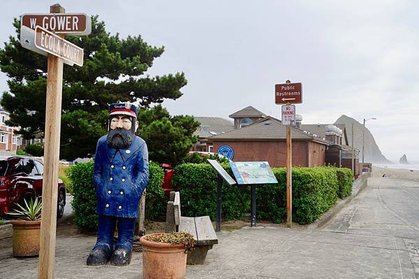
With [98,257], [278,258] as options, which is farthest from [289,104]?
[98,257]

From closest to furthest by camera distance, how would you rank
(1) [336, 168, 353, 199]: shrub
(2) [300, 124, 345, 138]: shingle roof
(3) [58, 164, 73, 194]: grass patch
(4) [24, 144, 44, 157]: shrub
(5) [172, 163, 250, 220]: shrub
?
(3) [58, 164, 73, 194]: grass patch, (5) [172, 163, 250, 220]: shrub, (4) [24, 144, 44, 157]: shrub, (1) [336, 168, 353, 199]: shrub, (2) [300, 124, 345, 138]: shingle roof

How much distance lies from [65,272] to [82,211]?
3.26 metres

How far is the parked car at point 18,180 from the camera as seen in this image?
371 inches

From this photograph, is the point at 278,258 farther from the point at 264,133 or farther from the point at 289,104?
the point at 264,133

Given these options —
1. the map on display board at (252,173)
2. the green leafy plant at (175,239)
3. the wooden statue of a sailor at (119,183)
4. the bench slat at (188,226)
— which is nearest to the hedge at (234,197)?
the map on display board at (252,173)

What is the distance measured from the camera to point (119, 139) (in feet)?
21.0

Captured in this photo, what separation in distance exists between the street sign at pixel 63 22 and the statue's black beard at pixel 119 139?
2351mm

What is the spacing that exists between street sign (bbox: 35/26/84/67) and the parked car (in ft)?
17.7

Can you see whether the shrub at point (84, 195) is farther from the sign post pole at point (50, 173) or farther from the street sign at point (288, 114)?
the sign post pole at point (50, 173)

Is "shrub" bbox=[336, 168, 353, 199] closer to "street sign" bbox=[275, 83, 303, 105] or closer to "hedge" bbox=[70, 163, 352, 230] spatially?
"hedge" bbox=[70, 163, 352, 230]

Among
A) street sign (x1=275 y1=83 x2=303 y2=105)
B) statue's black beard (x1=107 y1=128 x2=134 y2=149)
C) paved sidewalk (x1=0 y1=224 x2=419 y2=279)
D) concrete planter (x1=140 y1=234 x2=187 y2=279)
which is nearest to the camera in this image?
concrete planter (x1=140 y1=234 x2=187 y2=279)

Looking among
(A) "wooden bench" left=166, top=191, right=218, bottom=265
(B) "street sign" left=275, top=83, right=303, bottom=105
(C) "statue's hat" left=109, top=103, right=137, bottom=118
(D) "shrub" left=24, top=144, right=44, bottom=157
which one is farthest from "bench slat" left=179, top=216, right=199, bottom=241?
(D) "shrub" left=24, top=144, right=44, bottom=157

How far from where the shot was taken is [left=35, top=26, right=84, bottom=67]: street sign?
3777 millimetres

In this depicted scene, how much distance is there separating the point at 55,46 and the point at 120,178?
8.96 feet
